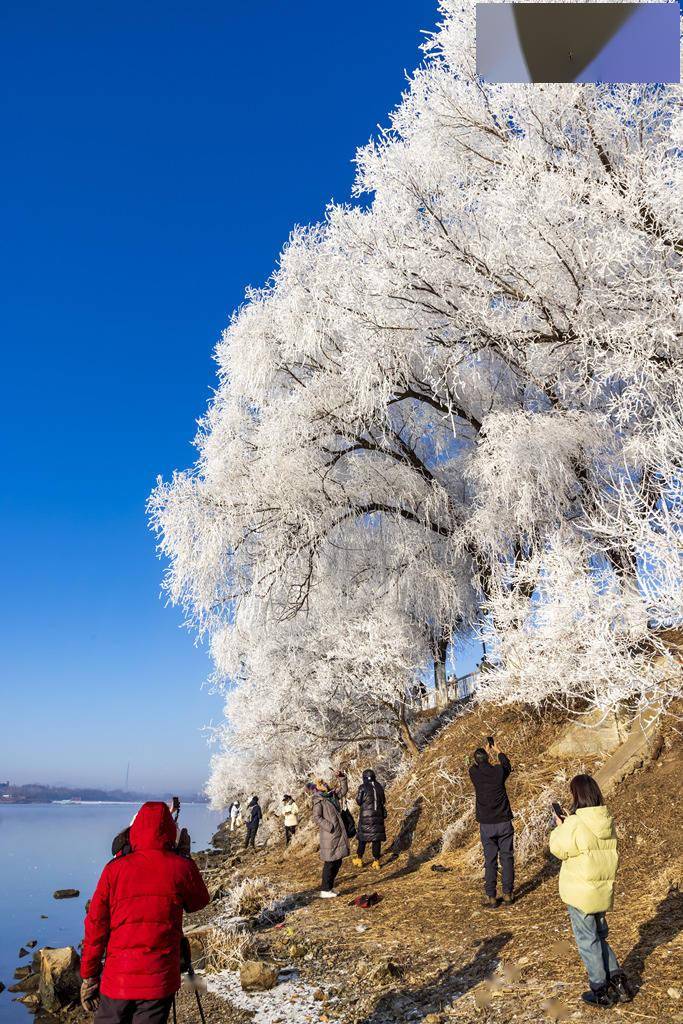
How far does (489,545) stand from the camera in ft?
46.5

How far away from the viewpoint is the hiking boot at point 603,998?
532 centimetres

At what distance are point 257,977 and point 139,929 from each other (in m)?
3.96

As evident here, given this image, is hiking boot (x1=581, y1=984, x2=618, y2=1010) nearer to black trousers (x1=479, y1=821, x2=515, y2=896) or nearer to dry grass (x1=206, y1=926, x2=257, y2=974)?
black trousers (x1=479, y1=821, x2=515, y2=896)

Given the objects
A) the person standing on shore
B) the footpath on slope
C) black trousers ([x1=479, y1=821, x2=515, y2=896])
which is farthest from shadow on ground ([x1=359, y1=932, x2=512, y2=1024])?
the person standing on shore

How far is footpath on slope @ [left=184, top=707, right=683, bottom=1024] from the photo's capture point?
5.98m

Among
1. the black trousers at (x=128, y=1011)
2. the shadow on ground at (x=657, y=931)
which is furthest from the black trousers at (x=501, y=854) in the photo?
the black trousers at (x=128, y=1011)

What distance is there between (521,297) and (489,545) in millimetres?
4667

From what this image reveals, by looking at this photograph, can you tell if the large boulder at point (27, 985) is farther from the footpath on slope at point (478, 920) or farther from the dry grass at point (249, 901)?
the footpath on slope at point (478, 920)

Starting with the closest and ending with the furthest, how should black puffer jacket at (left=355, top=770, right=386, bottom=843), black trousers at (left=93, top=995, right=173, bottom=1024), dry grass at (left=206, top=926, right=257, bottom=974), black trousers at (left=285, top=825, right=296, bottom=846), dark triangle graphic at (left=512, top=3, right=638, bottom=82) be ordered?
1. dark triangle graphic at (left=512, top=3, right=638, bottom=82)
2. black trousers at (left=93, top=995, right=173, bottom=1024)
3. dry grass at (left=206, top=926, right=257, bottom=974)
4. black puffer jacket at (left=355, top=770, right=386, bottom=843)
5. black trousers at (left=285, top=825, right=296, bottom=846)

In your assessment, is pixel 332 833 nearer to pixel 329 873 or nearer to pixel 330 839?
pixel 330 839

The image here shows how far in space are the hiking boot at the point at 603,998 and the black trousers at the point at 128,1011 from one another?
306cm

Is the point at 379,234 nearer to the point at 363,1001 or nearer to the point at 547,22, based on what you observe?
the point at 547,22

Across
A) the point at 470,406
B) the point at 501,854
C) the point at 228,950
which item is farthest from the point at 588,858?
the point at 470,406

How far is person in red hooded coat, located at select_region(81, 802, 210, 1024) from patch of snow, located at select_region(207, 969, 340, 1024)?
2.72 meters
